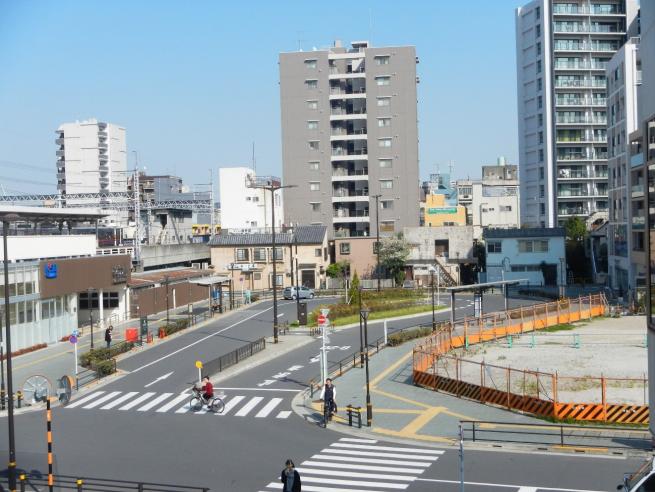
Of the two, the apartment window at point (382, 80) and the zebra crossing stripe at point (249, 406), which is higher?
the apartment window at point (382, 80)

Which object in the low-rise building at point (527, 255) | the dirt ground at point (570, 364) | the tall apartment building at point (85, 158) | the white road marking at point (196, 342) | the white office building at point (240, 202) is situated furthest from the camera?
the tall apartment building at point (85, 158)

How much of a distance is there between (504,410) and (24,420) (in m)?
15.5

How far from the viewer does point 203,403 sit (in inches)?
1026

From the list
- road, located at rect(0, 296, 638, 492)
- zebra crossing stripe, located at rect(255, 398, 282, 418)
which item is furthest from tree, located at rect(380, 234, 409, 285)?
zebra crossing stripe, located at rect(255, 398, 282, 418)

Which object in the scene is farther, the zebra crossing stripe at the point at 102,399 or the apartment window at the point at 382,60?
the apartment window at the point at 382,60

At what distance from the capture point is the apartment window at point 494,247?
68.3 meters

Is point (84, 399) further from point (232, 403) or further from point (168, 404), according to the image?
point (232, 403)

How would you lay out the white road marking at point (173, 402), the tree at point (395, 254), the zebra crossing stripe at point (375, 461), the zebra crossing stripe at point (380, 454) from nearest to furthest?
1. the zebra crossing stripe at point (375, 461)
2. the zebra crossing stripe at point (380, 454)
3. the white road marking at point (173, 402)
4. the tree at point (395, 254)

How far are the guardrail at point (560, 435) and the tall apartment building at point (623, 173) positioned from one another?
115ft

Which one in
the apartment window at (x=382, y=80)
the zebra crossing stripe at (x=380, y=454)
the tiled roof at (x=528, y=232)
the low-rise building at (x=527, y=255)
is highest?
the apartment window at (x=382, y=80)

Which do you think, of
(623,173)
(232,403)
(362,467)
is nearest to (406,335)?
(232,403)

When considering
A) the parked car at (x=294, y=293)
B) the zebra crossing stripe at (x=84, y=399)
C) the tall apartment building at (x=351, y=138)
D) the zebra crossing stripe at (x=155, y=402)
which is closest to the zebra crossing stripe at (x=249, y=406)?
the zebra crossing stripe at (x=155, y=402)

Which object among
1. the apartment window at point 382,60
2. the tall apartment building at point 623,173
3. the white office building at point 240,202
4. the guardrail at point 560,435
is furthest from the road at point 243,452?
the white office building at point 240,202

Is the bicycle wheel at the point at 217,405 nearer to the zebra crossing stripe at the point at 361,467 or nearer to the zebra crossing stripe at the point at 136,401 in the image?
the zebra crossing stripe at the point at 136,401
